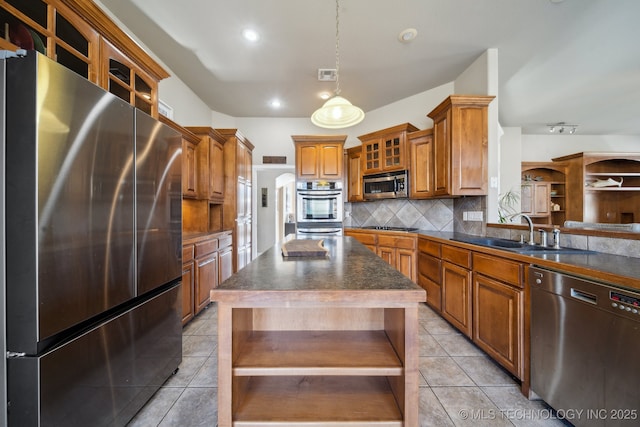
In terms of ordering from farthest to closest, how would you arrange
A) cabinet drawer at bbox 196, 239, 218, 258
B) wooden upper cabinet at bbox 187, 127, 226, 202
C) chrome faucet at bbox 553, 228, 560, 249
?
wooden upper cabinet at bbox 187, 127, 226, 202, cabinet drawer at bbox 196, 239, 218, 258, chrome faucet at bbox 553, 228, 560, 249

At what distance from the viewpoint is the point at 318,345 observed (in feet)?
3.55

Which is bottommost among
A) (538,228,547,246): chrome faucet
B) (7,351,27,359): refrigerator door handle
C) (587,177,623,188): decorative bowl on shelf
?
(7,351,27,359): refrigerator door handle

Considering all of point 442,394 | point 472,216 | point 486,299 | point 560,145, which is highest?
point 560,145

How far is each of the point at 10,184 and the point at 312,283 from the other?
1.14 m

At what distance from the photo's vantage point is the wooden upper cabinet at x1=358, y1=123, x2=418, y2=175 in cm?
349

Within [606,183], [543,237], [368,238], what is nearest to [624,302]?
[543,237]

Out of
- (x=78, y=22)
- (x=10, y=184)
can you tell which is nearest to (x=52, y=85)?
(x=10, y=184)

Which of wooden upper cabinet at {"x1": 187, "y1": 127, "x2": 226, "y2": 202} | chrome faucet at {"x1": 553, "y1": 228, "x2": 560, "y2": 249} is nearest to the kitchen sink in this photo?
chrome faucet at {"x1": 553, "y1": 228, "x2": 560, "y2": 249}

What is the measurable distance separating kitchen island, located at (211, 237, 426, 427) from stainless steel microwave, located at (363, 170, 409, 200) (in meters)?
2.50

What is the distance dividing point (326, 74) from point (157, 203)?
2637 millimetres

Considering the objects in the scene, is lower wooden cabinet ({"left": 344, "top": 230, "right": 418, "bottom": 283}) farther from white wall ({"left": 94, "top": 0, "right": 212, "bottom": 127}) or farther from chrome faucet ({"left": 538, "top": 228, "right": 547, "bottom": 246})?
white wall ({"left": 94, "top": 0, "right": 212, "bottom": 127})

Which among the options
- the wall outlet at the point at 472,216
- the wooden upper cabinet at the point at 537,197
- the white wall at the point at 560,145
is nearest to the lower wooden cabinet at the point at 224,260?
the wall outlet at the point at 472,216

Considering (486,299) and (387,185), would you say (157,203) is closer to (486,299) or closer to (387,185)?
(486,299)

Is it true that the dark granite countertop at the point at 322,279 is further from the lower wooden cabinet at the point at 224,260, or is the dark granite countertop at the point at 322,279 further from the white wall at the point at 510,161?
the white wall at the point at 510,161
